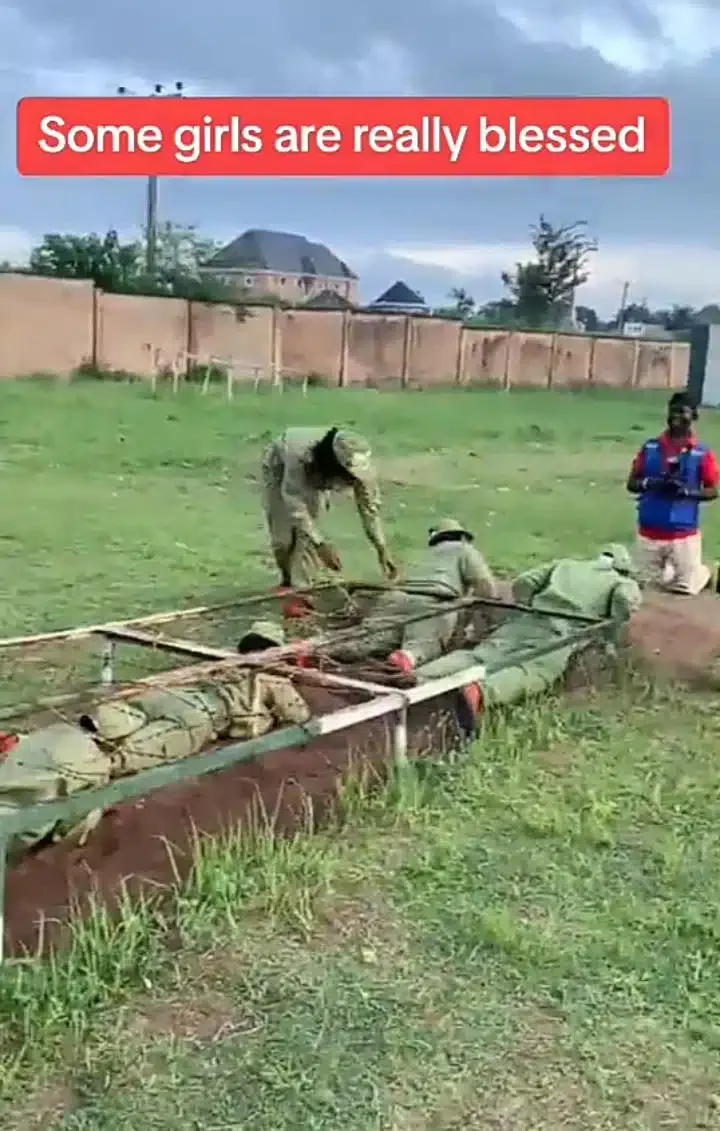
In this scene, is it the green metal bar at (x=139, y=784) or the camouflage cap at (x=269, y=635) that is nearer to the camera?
the green metal bar at (x=139, y=784)

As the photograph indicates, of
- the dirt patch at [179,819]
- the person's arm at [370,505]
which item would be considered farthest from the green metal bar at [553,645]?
the person's arm at [370,505]

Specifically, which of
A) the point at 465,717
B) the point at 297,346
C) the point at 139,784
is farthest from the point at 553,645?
the point at 297,346

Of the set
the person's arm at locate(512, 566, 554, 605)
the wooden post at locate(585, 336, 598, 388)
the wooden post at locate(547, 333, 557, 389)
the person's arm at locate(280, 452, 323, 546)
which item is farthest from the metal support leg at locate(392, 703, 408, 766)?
the wooden post at locate(585, 336, 598, 388)

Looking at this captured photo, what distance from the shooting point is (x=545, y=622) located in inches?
218

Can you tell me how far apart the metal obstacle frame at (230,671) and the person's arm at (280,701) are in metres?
0.04

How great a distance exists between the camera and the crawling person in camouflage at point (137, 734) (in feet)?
11.0

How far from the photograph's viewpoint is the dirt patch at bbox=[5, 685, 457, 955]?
3340 mm

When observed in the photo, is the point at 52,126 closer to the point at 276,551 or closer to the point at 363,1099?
the point at 276,551

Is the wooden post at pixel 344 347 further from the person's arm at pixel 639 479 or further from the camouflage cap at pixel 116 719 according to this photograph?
the camouflage cap at pixel 116 719

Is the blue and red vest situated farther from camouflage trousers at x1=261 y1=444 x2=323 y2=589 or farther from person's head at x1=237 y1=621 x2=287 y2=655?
person's head at x1=237 y1=621 x2=287 y2=655

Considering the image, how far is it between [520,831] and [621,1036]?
1135 millimetres

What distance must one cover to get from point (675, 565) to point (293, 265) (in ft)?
153

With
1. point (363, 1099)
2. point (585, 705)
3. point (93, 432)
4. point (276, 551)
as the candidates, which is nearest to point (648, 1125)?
point (363, 1099)

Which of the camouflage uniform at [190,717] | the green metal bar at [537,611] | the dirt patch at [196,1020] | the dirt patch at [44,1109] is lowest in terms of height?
the dirt patch at [44,1109]
